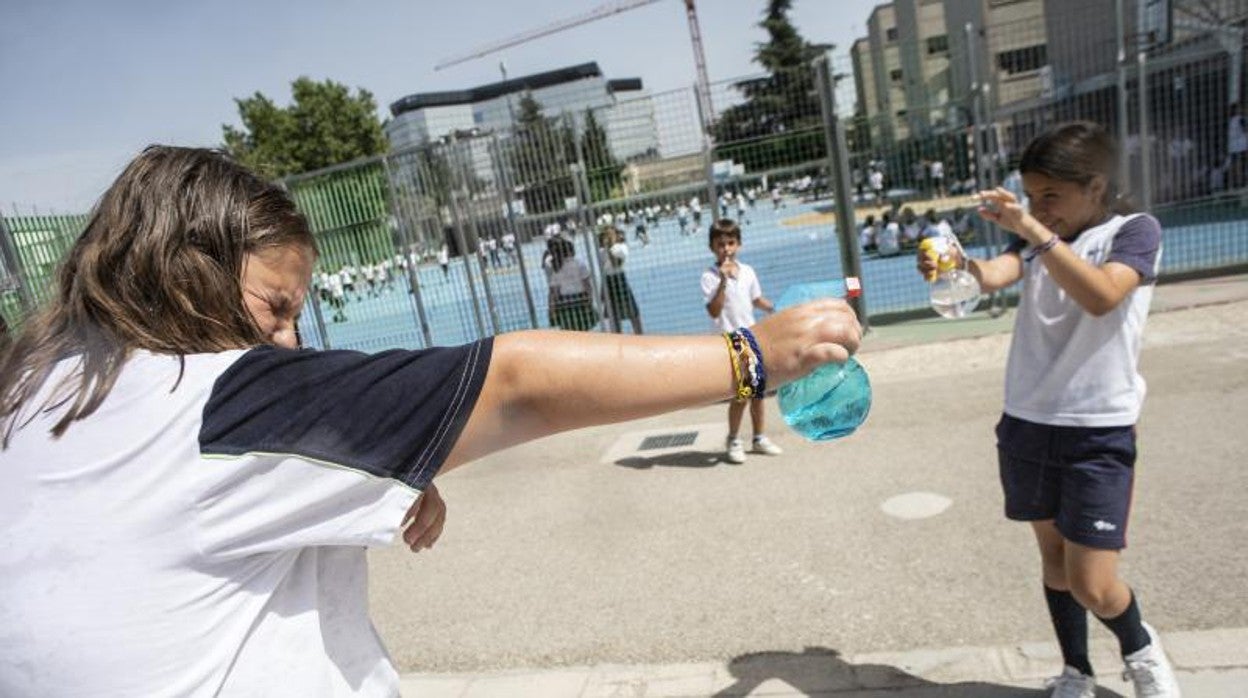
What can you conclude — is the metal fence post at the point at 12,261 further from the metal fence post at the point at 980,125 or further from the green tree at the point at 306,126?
the green tree at the point at 306,126

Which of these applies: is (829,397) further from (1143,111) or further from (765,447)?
(1143,111)

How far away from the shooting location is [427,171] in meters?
9.76

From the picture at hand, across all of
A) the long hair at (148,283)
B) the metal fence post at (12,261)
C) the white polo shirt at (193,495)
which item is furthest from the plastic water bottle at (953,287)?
the metal fence post at (12,261)

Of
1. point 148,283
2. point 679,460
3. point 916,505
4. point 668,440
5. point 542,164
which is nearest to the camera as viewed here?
point 148,283

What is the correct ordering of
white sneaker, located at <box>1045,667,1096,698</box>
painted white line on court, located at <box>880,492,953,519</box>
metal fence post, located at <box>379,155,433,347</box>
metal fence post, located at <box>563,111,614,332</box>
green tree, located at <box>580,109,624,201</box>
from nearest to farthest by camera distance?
white sneaker, located at <box>1045,667,1096,698</box> → painted white line on court, located at <box>880,492,953,519</box> → green tree, located at <box>580,109,624,201</box> → metal fence post, located at <box>563,111,614,332</box> → metal fence post, located at <box>379,155,433,347</box>

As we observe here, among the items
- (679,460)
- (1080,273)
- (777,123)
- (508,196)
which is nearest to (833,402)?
(1080,273)

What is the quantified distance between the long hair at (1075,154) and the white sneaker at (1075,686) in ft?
5.57

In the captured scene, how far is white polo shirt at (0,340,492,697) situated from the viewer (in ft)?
3.49

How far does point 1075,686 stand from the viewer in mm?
2762

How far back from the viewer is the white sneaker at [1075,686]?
9.04 ft

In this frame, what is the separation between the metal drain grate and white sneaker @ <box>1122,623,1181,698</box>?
13.6 ft

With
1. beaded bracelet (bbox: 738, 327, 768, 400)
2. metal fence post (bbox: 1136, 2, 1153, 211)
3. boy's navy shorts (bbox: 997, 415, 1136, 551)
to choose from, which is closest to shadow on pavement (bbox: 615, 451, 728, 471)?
boy's navy shorts (bbox: 997, 415, 1136, 551)

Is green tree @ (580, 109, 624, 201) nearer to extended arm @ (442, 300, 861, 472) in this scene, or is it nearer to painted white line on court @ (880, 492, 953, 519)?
painted white line on court @ (880, 492, 953, 519)

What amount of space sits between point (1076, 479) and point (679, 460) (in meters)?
3.88
